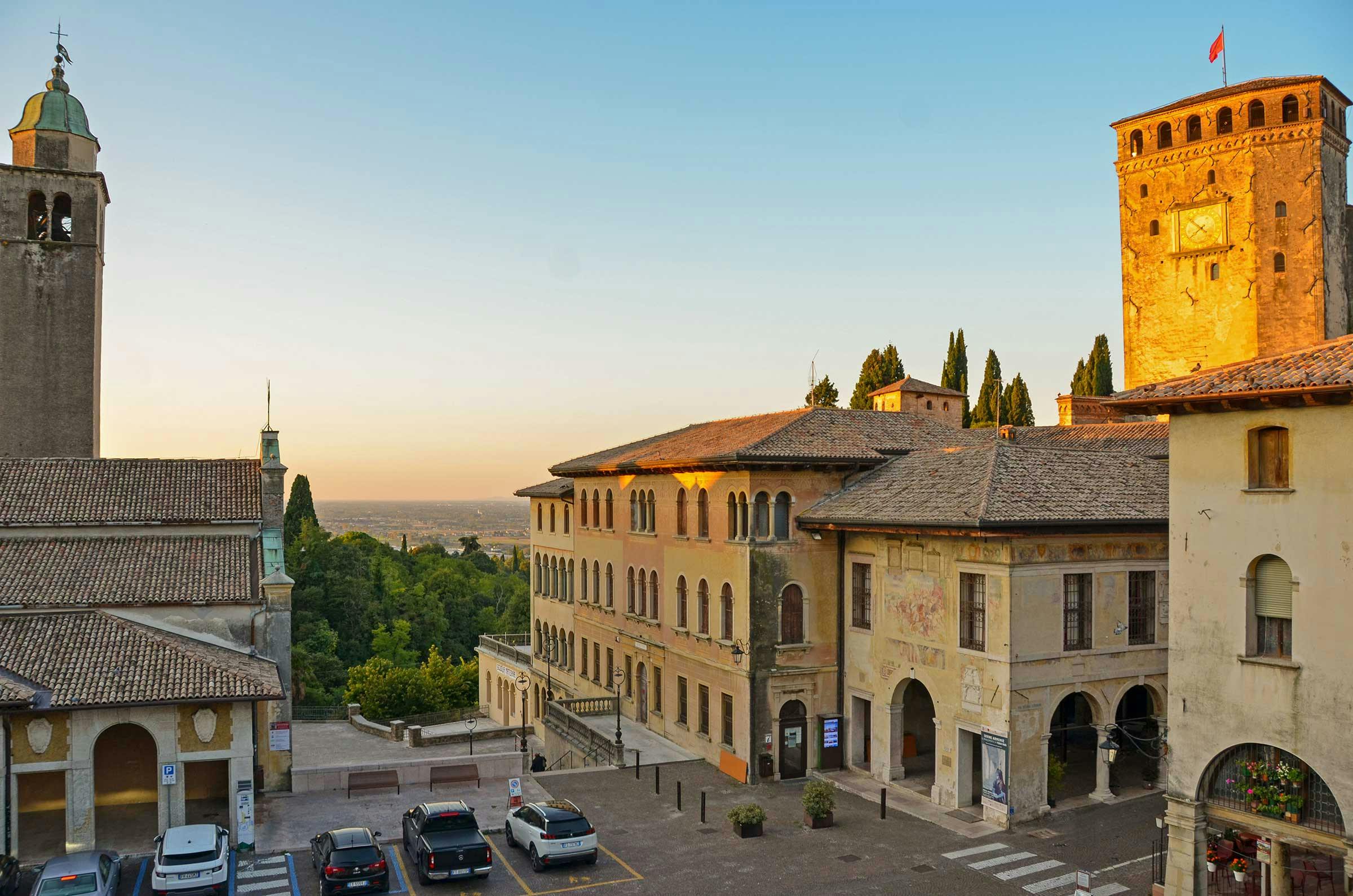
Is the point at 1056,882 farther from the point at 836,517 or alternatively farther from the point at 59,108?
the point at 59,108

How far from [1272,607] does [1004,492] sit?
934cm

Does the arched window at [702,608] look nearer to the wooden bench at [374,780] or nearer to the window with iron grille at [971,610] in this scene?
the window with iron grille at [971,610]

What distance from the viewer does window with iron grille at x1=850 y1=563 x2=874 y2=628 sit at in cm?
3244

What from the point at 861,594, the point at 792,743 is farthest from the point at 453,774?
the point at 861,594

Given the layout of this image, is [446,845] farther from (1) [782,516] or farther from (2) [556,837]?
(1) [782,516]

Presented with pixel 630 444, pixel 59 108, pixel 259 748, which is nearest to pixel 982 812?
pixel 259 748

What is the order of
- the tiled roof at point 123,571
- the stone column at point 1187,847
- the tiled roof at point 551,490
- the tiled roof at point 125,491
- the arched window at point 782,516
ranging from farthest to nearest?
the tiled roof at point 551,490 → the arched window at point 782,516 → the tiled roof at point 125,491 → the tiled roof at point 123,571 → the stone column at point 1187,847

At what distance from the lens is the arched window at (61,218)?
40031mm

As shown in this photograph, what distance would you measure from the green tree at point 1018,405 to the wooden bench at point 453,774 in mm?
59092

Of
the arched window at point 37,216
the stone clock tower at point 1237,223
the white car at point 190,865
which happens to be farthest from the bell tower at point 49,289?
the stone clock tower at point 1237,223

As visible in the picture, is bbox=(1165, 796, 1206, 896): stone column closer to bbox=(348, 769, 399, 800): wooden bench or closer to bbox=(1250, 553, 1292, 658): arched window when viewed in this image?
bbox=(1250, 553, 1292, 658): arched window

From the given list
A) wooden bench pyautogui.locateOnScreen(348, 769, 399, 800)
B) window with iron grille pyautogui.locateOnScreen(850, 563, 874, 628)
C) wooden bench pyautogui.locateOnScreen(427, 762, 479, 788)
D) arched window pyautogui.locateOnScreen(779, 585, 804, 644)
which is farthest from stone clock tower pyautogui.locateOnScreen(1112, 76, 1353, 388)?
wooden bench pyautogui.locateOnScreen(348, 769, 399, 800)

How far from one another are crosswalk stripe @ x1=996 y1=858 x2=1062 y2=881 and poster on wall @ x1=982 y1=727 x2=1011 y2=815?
2.46 metres

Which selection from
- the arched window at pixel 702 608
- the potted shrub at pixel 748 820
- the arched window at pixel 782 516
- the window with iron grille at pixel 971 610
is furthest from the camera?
the arched window at pixel 702 608
